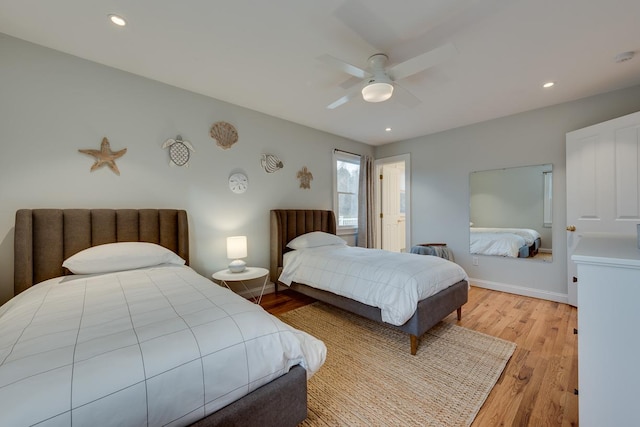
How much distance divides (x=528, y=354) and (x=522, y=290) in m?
1.78

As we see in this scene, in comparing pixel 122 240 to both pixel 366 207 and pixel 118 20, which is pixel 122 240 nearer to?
pixel 118 20

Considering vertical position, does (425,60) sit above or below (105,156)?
above

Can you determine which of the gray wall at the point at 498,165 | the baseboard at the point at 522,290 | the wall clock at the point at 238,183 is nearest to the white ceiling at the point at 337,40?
the gray wall at the point at 498,165

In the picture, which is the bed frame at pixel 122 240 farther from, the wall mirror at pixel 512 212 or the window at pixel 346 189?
the wall mirror at pixel 512 212

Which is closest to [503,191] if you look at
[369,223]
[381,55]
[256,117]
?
[369,223]

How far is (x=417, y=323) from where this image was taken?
6.57 ft

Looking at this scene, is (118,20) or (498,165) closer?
(118,20)

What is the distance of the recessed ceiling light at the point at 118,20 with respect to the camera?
175cm

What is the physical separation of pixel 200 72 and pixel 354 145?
302cm

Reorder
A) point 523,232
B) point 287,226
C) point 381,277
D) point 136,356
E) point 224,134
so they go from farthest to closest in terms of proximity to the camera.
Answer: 1. point 287,226
2. point 523,232
3. point 224,134
4. point 381,277
5. point 136,356

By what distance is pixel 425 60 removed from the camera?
68.6 inches

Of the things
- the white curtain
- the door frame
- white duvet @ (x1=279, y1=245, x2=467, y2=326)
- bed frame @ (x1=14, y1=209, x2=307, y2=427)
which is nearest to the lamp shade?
bed frame @ (x1=14, y1=209, x2=307, y2=427)

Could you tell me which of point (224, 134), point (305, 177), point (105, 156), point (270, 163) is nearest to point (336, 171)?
point (305, 177)

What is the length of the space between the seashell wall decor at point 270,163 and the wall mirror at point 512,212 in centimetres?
303
